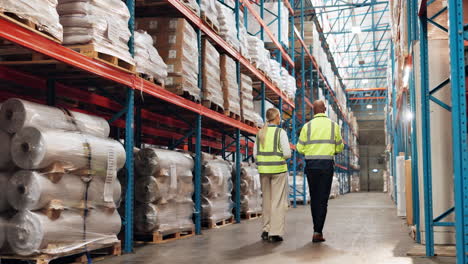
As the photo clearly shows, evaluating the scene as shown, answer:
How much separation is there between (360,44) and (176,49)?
1075 inches

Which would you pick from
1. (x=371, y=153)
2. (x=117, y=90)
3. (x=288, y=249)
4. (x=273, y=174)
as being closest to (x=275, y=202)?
(x=273, y=174)

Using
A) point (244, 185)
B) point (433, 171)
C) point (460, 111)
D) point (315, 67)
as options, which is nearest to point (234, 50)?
point (244, 185)

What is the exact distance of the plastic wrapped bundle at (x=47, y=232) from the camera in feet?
13.7

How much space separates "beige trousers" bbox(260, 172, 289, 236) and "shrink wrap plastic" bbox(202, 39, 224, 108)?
6.32 ft

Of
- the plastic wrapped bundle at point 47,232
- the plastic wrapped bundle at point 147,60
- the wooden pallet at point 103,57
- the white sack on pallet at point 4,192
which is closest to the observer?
the plastic wrapped bundle at point 47,232

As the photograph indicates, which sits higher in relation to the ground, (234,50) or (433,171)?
(234,50)

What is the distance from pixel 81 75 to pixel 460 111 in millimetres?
3831

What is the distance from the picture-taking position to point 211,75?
326 inches

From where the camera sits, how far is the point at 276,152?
6.65 meters

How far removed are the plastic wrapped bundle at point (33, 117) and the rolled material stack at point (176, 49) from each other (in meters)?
2.13

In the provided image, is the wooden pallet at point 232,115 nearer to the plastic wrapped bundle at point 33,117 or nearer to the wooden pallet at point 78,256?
the wooden pallet at point 78,256

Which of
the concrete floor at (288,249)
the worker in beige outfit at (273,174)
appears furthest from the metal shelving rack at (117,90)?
the worker in beige outfit at (273,174)

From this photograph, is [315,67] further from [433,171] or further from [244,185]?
[433,171]

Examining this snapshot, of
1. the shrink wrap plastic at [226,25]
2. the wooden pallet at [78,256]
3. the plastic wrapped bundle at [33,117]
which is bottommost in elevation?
the wooden pallet at [78,256]
